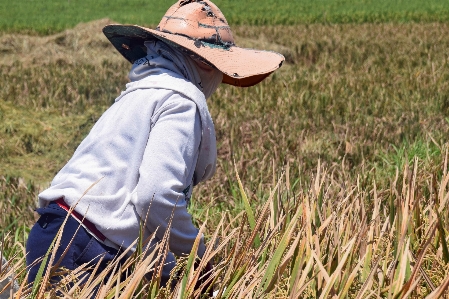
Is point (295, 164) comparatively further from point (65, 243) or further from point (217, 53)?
point (65, 243)

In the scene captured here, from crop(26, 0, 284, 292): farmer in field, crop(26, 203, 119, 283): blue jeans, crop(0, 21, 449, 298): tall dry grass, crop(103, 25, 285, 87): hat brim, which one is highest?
crop(103, 25, 285, 87): hat brim

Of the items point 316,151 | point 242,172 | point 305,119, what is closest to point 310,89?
point 305,119

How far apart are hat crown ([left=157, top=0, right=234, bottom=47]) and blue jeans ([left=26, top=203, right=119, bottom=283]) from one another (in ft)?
1.88

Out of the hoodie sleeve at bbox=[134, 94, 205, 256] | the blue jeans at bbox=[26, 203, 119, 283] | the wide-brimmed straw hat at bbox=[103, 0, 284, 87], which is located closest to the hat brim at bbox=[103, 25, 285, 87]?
the wide-brimmed straw hat at bbox=[103, 0, 284, 87]

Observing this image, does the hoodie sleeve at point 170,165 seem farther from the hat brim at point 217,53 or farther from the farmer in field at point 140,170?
the hat brim at point 217,53

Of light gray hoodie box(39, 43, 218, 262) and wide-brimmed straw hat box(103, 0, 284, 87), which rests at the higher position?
wide-brimmed straw hat box(103, 0, 284, 87)

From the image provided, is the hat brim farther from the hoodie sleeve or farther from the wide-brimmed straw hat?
the hoodie sleeve

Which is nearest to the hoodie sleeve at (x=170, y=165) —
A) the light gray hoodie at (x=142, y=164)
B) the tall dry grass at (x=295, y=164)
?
the light gray hoodie at (x=142, y=164)

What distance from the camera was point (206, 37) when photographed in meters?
1.96

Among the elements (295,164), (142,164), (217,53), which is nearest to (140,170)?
(142,164)

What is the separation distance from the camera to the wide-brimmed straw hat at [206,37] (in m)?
1.87

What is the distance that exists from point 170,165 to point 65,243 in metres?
0.32

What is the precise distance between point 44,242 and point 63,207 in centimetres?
10

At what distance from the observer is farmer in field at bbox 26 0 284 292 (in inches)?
66.7
